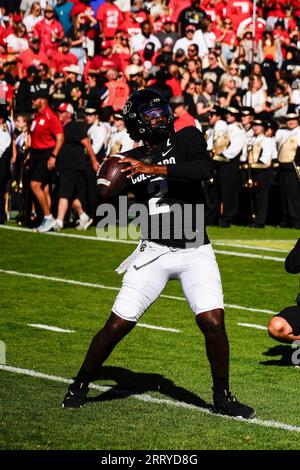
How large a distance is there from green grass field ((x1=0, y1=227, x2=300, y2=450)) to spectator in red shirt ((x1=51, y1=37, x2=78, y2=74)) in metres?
8.04

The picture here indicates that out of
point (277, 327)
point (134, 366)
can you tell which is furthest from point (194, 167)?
point (134, 366)

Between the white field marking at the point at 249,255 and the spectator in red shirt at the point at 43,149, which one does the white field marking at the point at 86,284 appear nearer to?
the white field marking at the point at 249,255

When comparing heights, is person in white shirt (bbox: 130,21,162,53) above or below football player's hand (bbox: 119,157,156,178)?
below

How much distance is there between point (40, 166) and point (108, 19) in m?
7.54

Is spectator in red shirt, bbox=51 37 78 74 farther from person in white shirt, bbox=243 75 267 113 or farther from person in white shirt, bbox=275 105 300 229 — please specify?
person in white shirt, bbox=275 105 300 229

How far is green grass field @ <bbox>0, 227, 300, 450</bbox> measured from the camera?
7090mm

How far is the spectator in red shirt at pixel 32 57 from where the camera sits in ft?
76.8

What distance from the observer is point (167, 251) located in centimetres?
759

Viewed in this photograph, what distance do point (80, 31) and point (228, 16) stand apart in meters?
3.66

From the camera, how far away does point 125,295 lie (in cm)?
758

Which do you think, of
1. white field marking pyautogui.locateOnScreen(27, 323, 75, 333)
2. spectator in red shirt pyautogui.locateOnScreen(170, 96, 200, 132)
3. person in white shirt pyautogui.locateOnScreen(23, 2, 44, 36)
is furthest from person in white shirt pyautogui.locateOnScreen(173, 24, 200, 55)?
white field marking pyautogui.locateOnScreen(27, 323, 75, 333)

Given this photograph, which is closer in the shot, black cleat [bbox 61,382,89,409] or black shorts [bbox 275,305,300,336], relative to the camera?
black cleat [bbox 61,382,89,409]

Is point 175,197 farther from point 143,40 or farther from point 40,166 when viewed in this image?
point 143,40

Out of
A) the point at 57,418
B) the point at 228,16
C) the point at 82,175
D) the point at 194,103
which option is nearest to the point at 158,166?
the point at 57,418
